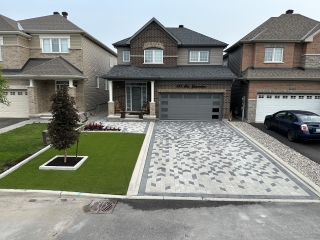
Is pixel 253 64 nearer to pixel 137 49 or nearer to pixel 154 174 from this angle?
pixel 137 49

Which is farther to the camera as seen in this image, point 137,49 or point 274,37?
point 137,49

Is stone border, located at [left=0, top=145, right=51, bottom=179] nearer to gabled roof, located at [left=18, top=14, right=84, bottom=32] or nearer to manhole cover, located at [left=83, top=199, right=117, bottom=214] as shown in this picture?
manhole cover, located at [left=83, top=199, right=117, bottom=214]

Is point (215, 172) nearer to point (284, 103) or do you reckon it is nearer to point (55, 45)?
point (284, 103)

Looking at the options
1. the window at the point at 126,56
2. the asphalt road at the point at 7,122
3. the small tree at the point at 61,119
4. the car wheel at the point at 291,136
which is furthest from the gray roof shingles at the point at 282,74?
the asphalt road at the point at 7,122

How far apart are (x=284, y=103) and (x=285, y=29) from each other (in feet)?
20.5

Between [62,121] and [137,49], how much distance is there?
41.4 feet

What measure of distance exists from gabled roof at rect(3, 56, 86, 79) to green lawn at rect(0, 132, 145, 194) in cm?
874

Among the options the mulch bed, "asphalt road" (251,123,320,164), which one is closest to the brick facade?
"asphalt road" (251,123,320,164)

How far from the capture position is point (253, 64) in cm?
1691

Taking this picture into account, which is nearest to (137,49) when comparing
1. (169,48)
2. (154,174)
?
(169,48)

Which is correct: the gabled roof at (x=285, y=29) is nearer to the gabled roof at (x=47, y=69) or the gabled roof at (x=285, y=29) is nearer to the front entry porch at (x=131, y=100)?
the front entry porch at (x=131, y=100)

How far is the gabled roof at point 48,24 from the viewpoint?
17422 mm

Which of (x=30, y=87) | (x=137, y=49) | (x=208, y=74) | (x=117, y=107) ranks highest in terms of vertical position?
(x=137, y=49)

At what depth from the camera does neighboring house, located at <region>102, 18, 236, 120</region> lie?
1661 cm
